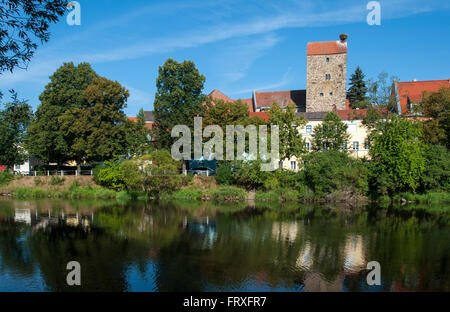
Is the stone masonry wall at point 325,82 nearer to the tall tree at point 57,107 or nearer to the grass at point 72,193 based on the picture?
the tall tree at point 57,107

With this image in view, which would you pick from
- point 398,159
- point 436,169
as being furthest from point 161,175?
point 436,169

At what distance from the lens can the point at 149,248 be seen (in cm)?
1784

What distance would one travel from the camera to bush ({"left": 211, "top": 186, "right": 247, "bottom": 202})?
35.4 meters

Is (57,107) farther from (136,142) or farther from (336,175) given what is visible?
(336,175)

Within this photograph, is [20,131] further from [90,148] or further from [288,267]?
Result: [288,267]

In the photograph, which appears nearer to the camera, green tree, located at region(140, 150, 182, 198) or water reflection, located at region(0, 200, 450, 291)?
water reflection, located at region(0, 200, 450, 291)

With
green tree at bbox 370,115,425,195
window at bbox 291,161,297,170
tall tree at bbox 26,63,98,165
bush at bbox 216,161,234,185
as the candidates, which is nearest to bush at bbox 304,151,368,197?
green tree at bbox 370,115,425,195

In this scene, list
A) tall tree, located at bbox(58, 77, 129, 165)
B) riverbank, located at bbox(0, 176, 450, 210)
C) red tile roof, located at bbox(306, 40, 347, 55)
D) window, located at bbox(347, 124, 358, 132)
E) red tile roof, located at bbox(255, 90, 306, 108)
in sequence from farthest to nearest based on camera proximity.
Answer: red tile roof, located at bbox(255, 90, 306, 108)
red tile roof, located at bbox(306, 40, 347, 55)
window, located at bbox(347, 124, 358, 132)
tall tree, located at bbox(58, 77, 129, 165)
riverbank, located at bbox(0, 176, 450, 210)

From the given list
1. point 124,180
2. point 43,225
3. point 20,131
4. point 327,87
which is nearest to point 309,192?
point 124,180

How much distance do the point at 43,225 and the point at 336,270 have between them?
1916cm

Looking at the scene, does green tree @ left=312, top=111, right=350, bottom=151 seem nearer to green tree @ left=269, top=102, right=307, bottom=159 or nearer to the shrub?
green tree @ left=269, top=102, right=307, bottom=159

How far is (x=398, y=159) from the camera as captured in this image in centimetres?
3312

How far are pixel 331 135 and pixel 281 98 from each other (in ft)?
79.3

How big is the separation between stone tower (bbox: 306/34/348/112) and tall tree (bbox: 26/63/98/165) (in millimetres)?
33512
